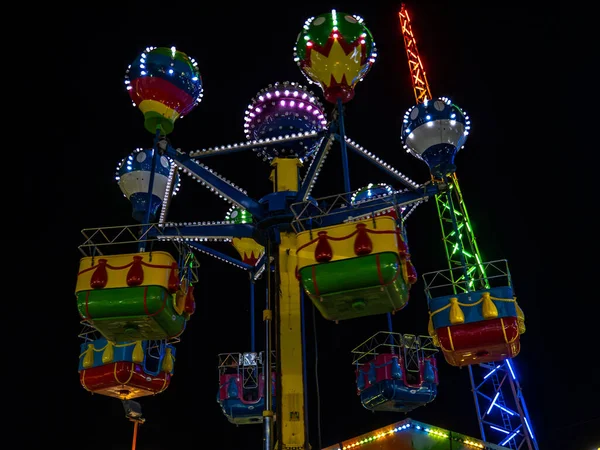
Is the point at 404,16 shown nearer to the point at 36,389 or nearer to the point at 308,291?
the point at 36,389

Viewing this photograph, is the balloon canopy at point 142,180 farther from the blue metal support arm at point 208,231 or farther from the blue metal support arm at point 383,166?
the blue metal support arm at point 383,166

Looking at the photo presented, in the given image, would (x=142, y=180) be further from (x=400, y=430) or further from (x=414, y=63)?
(x=414, y=63)

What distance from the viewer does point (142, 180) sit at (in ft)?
35.6

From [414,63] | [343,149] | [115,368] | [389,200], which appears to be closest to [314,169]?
[343,149]

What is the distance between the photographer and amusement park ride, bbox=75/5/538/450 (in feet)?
22.5

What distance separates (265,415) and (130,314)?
2.00 meters

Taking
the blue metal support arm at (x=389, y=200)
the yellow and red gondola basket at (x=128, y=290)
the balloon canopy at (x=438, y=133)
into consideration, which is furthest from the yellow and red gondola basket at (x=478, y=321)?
the yellow and red gondola basket at (x=128, y=290)

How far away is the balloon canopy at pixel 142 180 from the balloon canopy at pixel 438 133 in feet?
13.8

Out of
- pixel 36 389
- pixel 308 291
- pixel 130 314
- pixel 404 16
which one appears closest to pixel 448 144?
pixel 308 291

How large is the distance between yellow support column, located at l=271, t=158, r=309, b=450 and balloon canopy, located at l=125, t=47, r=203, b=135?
256 cm

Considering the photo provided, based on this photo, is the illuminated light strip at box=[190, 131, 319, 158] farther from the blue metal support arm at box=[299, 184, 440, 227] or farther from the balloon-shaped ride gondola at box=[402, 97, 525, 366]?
the balloon-shaped ride gondola at box=[402, 97, 525, 366]

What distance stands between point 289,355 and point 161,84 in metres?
4.23

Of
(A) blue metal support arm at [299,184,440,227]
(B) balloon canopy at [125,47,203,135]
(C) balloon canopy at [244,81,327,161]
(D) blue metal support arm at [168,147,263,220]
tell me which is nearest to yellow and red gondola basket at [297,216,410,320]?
(A) blue metal support arm at [299,184,440,227]

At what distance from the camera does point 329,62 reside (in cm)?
847
